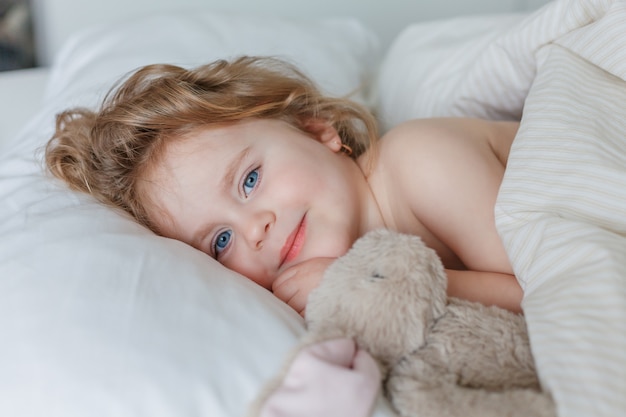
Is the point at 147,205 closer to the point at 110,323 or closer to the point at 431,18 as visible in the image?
the point at 110,323

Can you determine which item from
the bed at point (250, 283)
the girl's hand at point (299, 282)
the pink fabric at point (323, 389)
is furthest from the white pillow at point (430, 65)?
the pink fabric at point (323, 389)

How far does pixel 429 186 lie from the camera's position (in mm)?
908

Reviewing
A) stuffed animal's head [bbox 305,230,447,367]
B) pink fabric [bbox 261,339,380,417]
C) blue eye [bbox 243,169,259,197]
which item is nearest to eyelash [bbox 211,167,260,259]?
blue eye [bbox 243,169,259,197]

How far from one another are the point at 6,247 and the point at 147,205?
8.7 inches

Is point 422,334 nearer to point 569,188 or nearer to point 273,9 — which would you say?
point 569,188

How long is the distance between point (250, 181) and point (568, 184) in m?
0.42

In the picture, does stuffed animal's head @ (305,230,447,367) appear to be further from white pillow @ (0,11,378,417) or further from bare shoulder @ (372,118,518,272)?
bare shoulder @ (372,118,518,272)

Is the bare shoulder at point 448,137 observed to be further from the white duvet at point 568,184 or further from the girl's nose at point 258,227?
the girl's nose at point 258,227

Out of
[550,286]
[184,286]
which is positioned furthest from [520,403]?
[184,286]

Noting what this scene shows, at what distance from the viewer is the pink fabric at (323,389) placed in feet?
1.66

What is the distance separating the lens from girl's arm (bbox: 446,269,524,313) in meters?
0.78

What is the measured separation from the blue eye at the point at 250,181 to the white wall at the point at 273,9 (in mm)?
1103

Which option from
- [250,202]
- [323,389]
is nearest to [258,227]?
[250,202]

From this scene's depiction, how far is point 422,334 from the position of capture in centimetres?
59
